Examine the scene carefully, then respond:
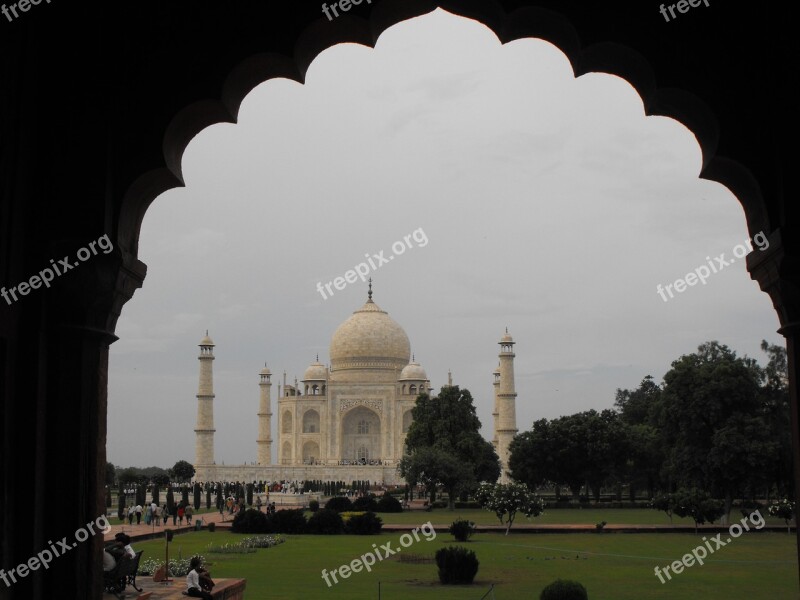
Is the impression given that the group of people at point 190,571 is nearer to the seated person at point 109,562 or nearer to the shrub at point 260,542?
the seated person at point 109,562

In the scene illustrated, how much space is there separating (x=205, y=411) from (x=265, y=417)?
645cm

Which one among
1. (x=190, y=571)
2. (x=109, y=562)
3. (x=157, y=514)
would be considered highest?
(x=109, y=562)

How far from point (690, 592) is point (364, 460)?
146 ft

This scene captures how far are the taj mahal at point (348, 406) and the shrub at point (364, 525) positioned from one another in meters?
28.7

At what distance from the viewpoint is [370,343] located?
59750mm

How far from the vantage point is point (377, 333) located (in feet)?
198

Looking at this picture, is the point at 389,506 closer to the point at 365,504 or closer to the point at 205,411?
the point at 365,504

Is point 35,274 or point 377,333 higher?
point 377,333

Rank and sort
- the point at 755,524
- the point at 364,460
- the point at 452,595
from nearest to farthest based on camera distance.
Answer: the point at 452,595, the point at 755,524, the point at 364,460

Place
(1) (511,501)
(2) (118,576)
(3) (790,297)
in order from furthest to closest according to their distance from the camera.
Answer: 1. (1) (511,501)
2. (2) (118,576)
3. (3) (790,297)

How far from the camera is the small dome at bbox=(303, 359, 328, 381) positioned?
194 ft

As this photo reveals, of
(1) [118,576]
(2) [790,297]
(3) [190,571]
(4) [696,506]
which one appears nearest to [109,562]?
(1) [118,576]

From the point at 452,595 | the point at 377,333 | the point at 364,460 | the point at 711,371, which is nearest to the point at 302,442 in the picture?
the point at 364,460

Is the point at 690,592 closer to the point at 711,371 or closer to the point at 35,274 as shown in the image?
the point at 35,274
